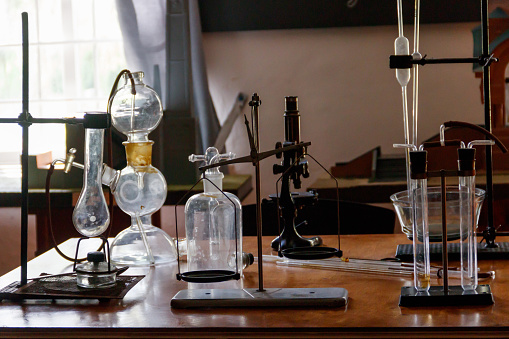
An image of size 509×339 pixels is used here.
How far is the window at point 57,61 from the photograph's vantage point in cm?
373

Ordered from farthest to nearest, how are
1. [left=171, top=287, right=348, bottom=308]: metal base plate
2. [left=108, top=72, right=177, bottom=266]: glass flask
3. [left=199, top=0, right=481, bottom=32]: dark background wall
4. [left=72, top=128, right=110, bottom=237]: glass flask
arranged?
1. [left=199, top=0, right=481, bottom=32]: dark background wall
2. [left=108, top=72, right=177, bottom=266]: glass flask
3. [left=72, top=128, right=110, bottom=237]: glass flask
4. [left=171, top=287, right=348, bottom=308]: metal base plate

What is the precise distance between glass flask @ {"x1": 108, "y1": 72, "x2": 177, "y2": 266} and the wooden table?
0.21 metres

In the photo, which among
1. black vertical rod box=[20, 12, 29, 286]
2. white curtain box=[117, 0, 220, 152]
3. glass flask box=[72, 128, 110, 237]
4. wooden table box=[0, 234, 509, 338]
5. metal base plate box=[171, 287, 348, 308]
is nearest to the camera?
wooden table box=[0, 234, 509, 338]

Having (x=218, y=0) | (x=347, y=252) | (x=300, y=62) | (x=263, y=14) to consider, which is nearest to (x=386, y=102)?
(x=300, y=62)

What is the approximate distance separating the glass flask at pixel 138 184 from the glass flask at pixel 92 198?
0.07 m

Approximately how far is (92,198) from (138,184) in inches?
5.2

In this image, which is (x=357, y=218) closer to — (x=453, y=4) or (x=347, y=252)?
(x=347, y=252)

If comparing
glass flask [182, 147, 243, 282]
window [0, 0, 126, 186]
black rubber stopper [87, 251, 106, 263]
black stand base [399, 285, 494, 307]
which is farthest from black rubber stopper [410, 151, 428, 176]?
window [0, 0, 126, 186]

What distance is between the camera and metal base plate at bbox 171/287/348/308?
105cm

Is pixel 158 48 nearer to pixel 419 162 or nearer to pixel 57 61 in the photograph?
pixel 57 61

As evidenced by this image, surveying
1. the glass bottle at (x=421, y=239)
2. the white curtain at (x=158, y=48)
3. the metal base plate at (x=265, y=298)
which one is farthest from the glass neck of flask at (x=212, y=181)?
the white curtain at (x=158, y=48)

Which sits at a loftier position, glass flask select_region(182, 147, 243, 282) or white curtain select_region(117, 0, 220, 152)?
white curtain select_region(117, 0, 220, 152)

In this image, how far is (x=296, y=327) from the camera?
3.10ft

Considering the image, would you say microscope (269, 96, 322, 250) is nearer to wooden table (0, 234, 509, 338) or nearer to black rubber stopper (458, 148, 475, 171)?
wooden table (0, 234, 509, 338)
